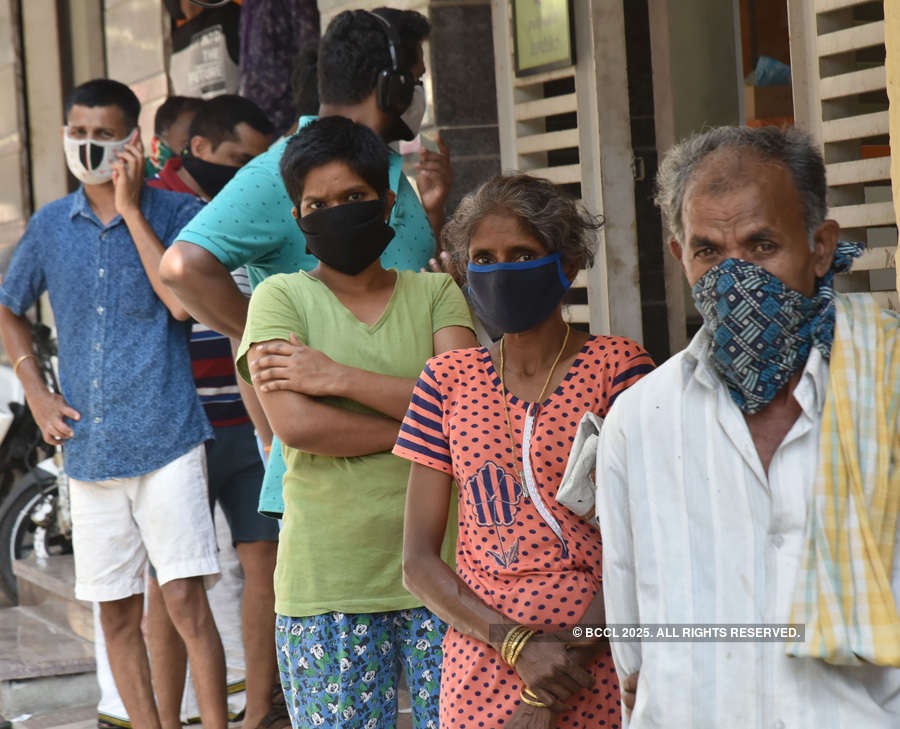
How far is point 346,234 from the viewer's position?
2943mm

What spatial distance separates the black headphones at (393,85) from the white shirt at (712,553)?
1633 millimetres

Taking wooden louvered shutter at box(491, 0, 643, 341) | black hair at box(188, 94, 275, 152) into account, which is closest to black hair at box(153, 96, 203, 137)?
black hair at box(188, 94, 275, 152)

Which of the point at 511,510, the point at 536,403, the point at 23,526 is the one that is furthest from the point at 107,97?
the point at 23,526

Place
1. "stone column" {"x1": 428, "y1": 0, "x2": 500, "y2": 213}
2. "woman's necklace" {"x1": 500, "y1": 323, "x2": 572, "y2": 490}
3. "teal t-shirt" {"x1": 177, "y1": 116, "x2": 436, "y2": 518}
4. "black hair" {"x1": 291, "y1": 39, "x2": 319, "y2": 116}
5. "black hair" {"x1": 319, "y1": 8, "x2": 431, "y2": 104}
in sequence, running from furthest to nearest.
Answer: "stone column" {"x1": 428, "y1": 0, "x2": 500, "y2": 213} → "black hair" {"x1": 291, "y1": 39, "x2": 319, "y2": 116} → "black hair" {"x1": 319, "y1": 8, "x2": 431, "y2": 104} → "teal t-shirt" {"x1": 177, "y1": 116, "x2": 436, "y2": 518} → "woman's necklace" {"x1": 500, "y1": 323, "x2": 572, "y2": 490}

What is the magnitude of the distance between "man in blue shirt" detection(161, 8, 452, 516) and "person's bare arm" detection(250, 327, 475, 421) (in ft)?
1.15

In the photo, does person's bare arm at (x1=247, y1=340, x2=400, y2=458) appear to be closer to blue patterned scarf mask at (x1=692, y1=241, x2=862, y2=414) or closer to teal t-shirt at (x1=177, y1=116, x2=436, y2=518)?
teal t-shirt at (x1=177, y1=116, x2=436, y2=518)

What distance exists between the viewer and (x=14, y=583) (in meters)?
7.52

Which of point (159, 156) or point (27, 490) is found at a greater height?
point (159, 156)

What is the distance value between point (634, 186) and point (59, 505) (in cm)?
434

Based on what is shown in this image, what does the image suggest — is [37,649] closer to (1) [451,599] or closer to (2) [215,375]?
(2) [215,375]

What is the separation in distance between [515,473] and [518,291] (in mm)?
357

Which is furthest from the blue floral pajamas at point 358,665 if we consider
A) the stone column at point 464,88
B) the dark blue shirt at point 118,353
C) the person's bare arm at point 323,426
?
the stone column at point 464,88

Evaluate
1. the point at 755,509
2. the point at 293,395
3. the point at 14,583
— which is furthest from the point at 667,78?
the point at 14,583

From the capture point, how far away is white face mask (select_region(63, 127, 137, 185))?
435cm
